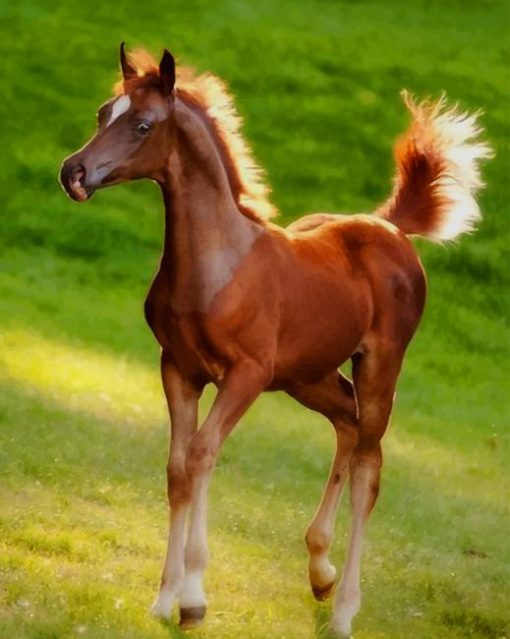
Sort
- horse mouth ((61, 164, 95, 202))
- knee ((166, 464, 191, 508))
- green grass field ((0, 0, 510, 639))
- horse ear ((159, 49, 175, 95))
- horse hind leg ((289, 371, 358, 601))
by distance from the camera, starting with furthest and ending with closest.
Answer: green grass field ((0, 0, 510, 639)), horse hind leg ((289, 371, 358, 601)), knee ((166, 464, 191, 508)), horse ear ((159, 49, 175, 95)), horse mouth ((61, 164, 95, 202))

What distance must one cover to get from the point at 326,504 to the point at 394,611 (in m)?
0.90

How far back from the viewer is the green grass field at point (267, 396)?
9086 mm

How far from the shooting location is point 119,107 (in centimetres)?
717

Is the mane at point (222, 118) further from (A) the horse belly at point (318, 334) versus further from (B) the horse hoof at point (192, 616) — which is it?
(B) the horse hoof at point (192, 616)

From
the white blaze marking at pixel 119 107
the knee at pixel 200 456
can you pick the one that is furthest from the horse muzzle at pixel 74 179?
the knee at pixel 200 456

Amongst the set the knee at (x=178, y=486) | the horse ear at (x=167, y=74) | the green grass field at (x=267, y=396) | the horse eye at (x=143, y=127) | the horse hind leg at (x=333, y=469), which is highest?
the horse ear at (x=167, y=74)

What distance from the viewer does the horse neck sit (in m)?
7.39

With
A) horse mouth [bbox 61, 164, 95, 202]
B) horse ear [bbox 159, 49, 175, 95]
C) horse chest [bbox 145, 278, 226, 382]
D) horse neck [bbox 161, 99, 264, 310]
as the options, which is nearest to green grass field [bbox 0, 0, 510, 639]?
horse chest [bbox 145, 278, 226, 382]

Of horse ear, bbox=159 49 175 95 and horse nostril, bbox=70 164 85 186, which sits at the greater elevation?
horse ear, bbox=159 49 175 95

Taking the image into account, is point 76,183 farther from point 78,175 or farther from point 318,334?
point 318,334

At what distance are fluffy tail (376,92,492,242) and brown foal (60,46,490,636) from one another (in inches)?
25.7

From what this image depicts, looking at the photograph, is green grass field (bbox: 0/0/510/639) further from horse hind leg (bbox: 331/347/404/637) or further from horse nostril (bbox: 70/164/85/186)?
horse nostril (bbox: 70/164/85/186)

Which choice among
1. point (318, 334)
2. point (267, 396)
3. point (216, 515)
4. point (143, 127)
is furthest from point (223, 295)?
point (267, 396)

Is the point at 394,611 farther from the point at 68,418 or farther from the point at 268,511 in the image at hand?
the point at 68,418
